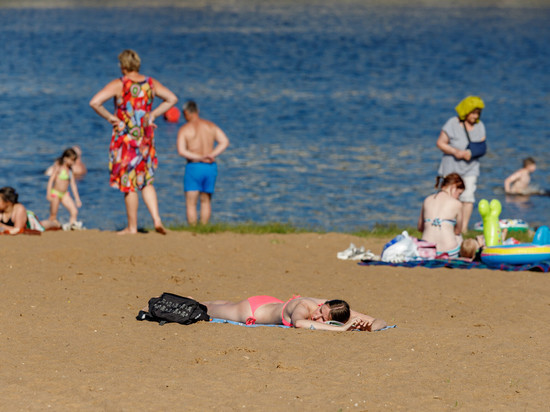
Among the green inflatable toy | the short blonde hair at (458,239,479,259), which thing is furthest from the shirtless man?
the green inflatable toy

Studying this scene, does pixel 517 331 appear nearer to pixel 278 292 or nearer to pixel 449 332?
pixel 449 332

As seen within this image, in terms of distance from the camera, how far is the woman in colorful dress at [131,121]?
1132 centimetres

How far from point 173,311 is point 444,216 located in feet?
13.8

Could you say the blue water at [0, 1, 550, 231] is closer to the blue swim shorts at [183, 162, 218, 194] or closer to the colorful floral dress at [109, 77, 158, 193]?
the blue swim shorts at [183, 162, 218, 194]

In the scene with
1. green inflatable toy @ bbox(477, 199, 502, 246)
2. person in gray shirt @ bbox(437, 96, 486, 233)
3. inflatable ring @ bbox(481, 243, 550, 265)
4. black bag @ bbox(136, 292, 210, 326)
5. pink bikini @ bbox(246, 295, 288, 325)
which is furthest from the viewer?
person in gray shirt @ bbox(437, 96, 486, 233)

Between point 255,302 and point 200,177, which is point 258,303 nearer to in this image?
point 255,302

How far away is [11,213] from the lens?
1209cm

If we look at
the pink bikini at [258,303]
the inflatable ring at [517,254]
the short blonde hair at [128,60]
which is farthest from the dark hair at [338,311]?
the short blonde hair at [128,60]

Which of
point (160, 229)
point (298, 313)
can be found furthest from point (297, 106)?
point (298, 313)

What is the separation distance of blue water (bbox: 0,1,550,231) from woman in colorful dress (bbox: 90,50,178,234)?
12.8 feet

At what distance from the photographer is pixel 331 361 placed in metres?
7.11

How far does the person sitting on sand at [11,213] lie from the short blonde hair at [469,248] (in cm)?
538

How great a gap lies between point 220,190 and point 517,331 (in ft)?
37.7

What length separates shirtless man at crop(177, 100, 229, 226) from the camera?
13164 millimetres
